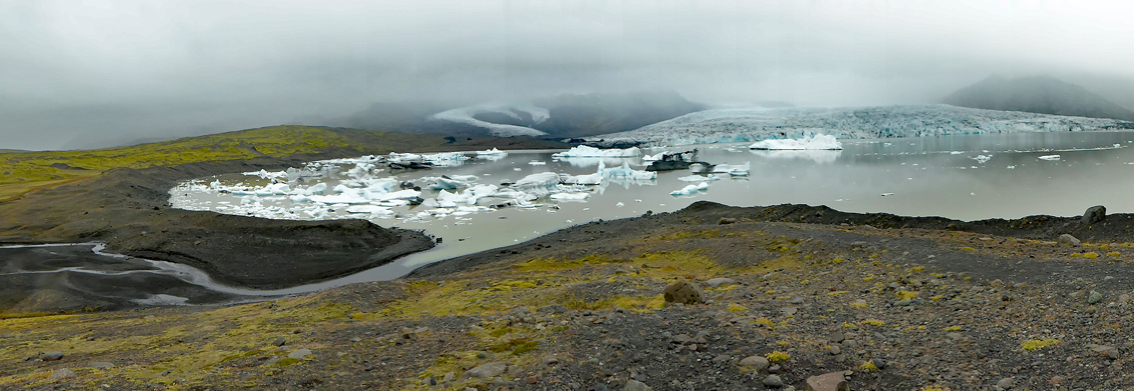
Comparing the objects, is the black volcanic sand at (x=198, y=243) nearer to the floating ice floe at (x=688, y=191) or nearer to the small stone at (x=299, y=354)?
the small stone at (x=299, y=354)

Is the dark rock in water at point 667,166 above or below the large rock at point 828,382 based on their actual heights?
above

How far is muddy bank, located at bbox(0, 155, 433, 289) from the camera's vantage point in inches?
802

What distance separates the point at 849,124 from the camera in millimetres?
107125

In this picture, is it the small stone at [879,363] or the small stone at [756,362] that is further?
the small stone at [756,362]

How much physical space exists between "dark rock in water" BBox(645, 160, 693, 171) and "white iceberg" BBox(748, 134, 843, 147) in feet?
109

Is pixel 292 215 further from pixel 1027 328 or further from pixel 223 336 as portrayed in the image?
pixel 1027 328

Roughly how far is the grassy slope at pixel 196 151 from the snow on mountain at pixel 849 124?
6935 centimetres

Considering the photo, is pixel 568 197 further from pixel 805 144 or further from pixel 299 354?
pixel 805 144

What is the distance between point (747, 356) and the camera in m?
6.60

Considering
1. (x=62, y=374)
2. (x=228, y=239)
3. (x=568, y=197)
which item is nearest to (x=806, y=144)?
(x=568, y=197)

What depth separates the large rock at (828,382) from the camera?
5.41 m

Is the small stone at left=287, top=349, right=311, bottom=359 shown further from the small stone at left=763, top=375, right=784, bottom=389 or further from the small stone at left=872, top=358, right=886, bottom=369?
the small stone at left=872, top=358, right=886, bottom=369

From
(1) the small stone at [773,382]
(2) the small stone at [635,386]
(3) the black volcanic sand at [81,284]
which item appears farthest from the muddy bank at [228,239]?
(1) the small stone at [773,382]

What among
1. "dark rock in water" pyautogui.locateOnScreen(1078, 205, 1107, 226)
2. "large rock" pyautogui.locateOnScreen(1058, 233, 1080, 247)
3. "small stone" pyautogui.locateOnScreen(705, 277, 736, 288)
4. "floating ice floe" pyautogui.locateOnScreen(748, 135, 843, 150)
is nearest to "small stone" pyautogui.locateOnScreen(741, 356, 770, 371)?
"small stone" pyautogui.locateOnScreen(705, 277, 736, 288)
